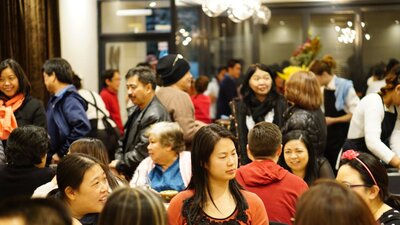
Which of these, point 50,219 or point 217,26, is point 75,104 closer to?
point 50,219

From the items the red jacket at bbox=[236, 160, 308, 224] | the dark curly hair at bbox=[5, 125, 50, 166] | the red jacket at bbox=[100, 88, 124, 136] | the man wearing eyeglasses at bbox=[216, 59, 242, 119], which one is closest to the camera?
the red jacket at bbox=[236, 160, 308, 224]

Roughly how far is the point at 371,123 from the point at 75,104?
2310 millimetres

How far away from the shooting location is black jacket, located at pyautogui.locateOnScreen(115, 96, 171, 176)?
16.9 feet

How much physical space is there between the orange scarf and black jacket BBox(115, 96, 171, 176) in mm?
863

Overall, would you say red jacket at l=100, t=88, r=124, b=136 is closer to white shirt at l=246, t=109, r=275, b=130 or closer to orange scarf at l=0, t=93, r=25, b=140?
orange scarf at l=0, t=93, r=25, b=140

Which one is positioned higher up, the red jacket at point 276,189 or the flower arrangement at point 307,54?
the flower arrangement at point 307,54

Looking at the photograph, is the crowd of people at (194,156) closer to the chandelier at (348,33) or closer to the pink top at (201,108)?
the pink top at (201,108)

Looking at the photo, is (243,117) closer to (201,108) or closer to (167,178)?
(167,178)

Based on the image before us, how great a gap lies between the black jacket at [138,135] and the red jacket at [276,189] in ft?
4.54

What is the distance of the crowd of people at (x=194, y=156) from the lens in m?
2.26

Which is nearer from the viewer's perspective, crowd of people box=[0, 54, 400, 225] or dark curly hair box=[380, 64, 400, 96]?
crowd of people box=[0, 54, 400, 225]

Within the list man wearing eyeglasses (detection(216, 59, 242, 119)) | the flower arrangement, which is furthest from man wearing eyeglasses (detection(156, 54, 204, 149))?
man wearing eyeglasses (detection(216, 59, 242, 119))

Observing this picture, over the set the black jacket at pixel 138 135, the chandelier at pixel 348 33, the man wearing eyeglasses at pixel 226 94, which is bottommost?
the man wearing eyeglasses at pixel 226 94

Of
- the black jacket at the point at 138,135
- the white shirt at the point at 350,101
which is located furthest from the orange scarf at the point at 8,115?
the white shirt at the point at 350,101
